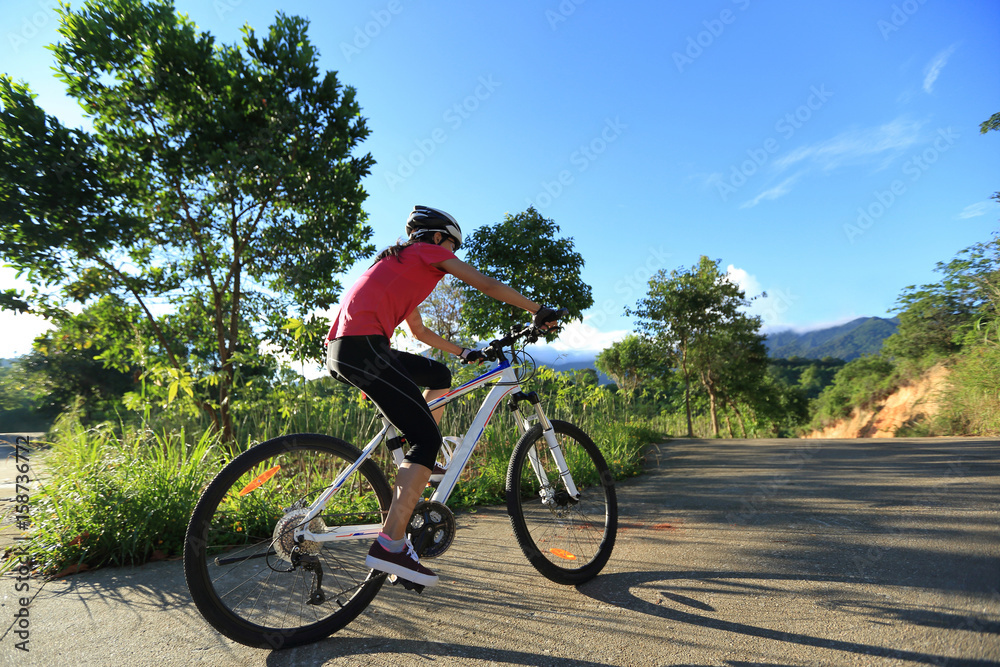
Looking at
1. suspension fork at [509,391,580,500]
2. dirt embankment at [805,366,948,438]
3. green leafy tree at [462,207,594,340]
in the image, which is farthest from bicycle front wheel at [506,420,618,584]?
dirt embankment at [805,366,948,438]

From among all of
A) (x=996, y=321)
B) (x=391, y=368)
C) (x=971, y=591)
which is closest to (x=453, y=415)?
(x=391, y=368)

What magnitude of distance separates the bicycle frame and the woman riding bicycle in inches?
6.7

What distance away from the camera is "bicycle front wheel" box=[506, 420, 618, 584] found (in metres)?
2.42

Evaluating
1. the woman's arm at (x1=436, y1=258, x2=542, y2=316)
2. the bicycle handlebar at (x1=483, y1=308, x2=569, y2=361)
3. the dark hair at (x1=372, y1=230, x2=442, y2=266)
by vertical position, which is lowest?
the bicycle handlebar at (x1=483, y1=308, x2=569, y2=361)

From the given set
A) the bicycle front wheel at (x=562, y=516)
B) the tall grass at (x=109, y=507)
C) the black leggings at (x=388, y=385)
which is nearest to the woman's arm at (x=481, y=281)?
the black leggings at (x=388, y=385)

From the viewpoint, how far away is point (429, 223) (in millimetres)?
2445

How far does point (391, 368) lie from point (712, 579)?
6.39ft

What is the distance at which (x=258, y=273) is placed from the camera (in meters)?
5.82

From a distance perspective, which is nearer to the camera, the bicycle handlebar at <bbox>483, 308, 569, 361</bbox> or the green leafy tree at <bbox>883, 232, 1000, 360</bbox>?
the bicycle handlebar at <bbox>483, 308, 569, 361</bbox>

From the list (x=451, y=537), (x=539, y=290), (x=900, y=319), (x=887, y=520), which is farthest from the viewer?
(x=900, y=319)

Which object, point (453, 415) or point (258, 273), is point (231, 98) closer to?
point (258, 273)

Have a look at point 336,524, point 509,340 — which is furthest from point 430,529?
point 509,340

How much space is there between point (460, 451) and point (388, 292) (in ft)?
2.91

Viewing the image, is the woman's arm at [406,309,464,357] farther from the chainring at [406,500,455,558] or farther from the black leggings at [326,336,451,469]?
the chainring at [406,500,455,558]
